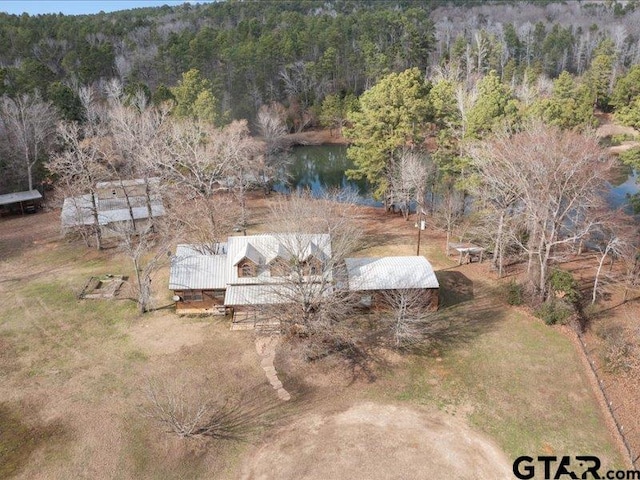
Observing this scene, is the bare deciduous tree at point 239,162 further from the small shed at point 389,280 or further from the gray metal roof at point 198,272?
the small shed at point 389,280

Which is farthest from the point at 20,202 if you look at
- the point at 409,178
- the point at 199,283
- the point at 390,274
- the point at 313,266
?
the point at 390,274

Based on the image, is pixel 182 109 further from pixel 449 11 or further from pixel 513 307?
pixel 449 11

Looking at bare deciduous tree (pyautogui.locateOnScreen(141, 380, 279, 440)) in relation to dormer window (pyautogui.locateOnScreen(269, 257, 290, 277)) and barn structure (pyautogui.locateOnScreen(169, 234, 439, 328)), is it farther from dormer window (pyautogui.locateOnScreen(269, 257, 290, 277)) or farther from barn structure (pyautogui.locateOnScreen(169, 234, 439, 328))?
dormer window (pyautogui.locateOnScreen(269, 257, 290, 277))

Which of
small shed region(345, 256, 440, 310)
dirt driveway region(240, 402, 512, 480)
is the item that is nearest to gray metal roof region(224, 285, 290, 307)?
small shed region(345, 256, 440, 310)

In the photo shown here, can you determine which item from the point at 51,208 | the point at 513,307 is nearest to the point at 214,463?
the point at 513,307

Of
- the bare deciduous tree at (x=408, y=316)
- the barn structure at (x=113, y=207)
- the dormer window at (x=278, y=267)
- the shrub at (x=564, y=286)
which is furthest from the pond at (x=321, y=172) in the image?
the shrub at (x=564, y=286)

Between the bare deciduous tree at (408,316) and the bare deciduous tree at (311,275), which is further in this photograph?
the bare deciduous tree at (408,316)

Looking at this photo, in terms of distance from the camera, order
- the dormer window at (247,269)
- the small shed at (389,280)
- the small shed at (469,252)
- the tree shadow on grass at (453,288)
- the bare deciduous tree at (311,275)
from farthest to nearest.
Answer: the small shed at (469,252) < the tree shadow on grass at (453,288) < the dormer window at (247,269) < the small shed at (389,280) < the bare deciduous tree at (311,275)

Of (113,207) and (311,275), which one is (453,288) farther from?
(113,207)
